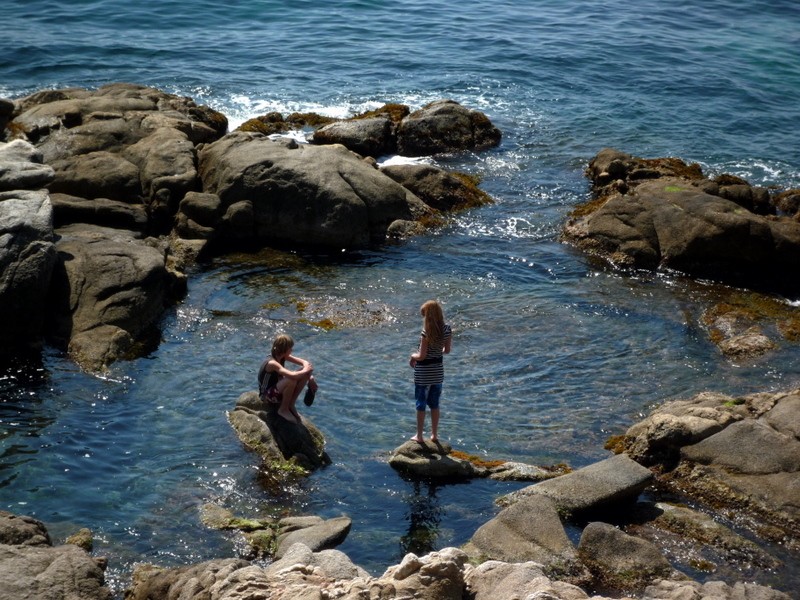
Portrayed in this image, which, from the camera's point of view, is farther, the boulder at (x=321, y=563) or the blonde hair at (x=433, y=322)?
the blonde hair at (x=433, y=322)

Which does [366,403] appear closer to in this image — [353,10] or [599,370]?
[599,370]

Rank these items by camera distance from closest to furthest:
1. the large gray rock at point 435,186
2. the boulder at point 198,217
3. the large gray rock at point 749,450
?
the large gray rock at point 749,450 < the boulder at point 198,217 < the large gray rock at point 435,186

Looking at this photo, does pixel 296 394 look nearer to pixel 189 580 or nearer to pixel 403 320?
pixel 189 580

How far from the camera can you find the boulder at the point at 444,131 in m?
34.0

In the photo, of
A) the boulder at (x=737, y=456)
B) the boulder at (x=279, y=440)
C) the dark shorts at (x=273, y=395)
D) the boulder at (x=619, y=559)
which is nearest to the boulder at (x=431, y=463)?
the boulder at (x=279, y=440)

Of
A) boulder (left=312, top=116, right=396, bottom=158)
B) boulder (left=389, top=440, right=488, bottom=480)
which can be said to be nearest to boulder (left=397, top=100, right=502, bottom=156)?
boulder (left=312, top=116, right=396, bottom=158)

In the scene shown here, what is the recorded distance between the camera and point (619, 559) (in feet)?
46.0

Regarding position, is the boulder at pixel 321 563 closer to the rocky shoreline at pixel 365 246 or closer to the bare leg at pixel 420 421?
the rocky shoreline at pixel 365 246

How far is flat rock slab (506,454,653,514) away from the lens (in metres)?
15.4

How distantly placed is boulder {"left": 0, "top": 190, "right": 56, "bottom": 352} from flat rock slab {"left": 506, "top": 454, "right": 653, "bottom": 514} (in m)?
10.7

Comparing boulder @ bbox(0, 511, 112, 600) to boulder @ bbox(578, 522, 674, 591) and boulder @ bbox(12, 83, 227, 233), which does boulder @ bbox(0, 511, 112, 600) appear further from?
boulder @ bbox(12, 83, 227, 233)

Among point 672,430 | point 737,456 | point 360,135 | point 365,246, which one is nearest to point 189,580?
point 672,430

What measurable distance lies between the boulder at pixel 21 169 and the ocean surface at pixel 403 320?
13.9 feet

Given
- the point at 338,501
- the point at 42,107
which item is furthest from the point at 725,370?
the point at 42,107
